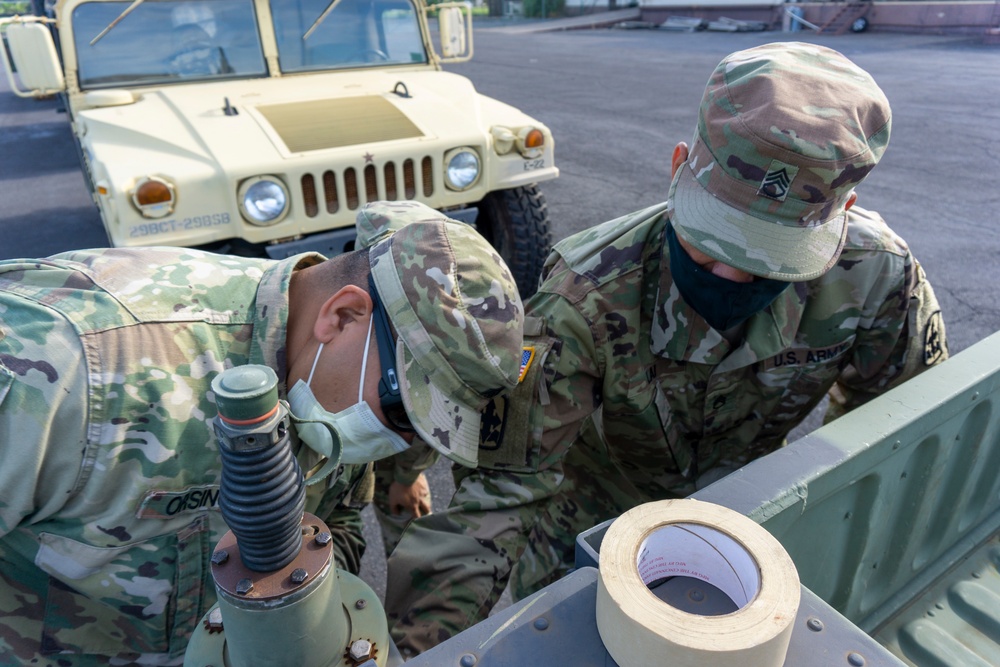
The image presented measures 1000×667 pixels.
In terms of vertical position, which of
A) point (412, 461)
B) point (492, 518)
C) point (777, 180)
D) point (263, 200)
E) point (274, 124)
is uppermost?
point (777, 180)

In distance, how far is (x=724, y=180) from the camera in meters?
1.54

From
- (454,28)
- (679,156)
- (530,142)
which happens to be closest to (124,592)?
(679,156)

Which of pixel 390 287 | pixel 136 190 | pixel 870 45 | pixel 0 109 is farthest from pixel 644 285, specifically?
pixel 870 45

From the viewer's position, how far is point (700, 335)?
1.87 meters

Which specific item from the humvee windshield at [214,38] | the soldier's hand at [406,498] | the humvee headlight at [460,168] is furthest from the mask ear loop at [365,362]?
the humvee windshield at [214,38]

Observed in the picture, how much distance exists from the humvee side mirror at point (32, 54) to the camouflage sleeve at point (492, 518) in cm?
302

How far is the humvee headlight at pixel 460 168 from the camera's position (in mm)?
3682

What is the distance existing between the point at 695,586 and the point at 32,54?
3.84m

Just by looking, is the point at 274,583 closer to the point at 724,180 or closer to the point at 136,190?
the point at 724,180

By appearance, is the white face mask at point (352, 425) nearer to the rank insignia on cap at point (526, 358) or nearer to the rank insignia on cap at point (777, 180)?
the rank insignia on cap at point (526, 358)

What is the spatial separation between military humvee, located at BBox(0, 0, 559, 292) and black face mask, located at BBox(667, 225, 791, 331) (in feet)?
6.80

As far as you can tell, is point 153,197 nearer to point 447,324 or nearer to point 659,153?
point 447,324

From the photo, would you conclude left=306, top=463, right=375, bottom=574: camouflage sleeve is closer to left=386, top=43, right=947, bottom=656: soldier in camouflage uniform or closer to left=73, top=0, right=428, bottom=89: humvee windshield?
left=386, top=43, right=947, bottom=656: soldier in camouflage uniform

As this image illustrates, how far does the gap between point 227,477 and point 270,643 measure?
21 cm
